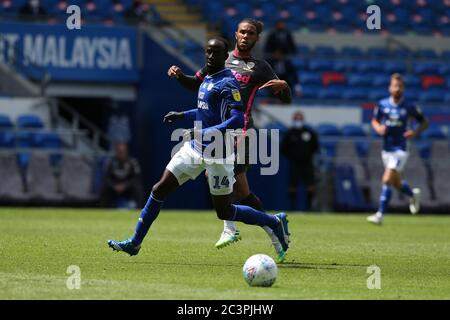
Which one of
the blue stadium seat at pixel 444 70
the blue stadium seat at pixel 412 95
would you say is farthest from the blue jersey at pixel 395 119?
the blue stadium seat at pixel 444 70

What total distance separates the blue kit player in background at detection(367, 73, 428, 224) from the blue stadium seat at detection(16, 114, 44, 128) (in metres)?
8.34

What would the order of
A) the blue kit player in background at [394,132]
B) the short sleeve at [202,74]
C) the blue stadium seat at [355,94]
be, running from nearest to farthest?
the short sleeve at [202,74] → the blue kit player in background at [394,132] → the blue stadium seat at [355,94]

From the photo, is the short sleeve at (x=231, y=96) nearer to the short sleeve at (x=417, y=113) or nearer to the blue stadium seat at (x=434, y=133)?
the short sleeve at (x=417, y=113)

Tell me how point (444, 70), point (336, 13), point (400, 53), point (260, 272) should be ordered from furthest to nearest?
point (336, 13) → point (400, 53) → point (444, 70) → point (260, 272)

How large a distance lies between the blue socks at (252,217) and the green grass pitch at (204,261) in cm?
48

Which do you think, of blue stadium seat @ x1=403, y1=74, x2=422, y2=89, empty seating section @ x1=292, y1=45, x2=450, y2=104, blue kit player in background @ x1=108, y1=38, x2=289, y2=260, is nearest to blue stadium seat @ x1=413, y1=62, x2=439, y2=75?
empty seating section @ x1=292, y1=45, x2=450, y2=104

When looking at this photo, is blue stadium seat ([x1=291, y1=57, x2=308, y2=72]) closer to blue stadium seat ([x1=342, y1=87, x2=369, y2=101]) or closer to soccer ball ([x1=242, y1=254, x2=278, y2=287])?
blue stadium seat ([x1=342, y1=87, x2=369, y2=101])

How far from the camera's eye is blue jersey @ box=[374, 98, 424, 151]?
1981 centimetres

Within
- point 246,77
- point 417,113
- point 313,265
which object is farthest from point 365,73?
point 313,265

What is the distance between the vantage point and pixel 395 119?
780 inches

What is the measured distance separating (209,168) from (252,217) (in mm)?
753

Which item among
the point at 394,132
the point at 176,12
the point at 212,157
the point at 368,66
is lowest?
the point at 368,66

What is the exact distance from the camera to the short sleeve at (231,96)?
10.4 m

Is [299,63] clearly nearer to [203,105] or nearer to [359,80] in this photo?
[359,80]
